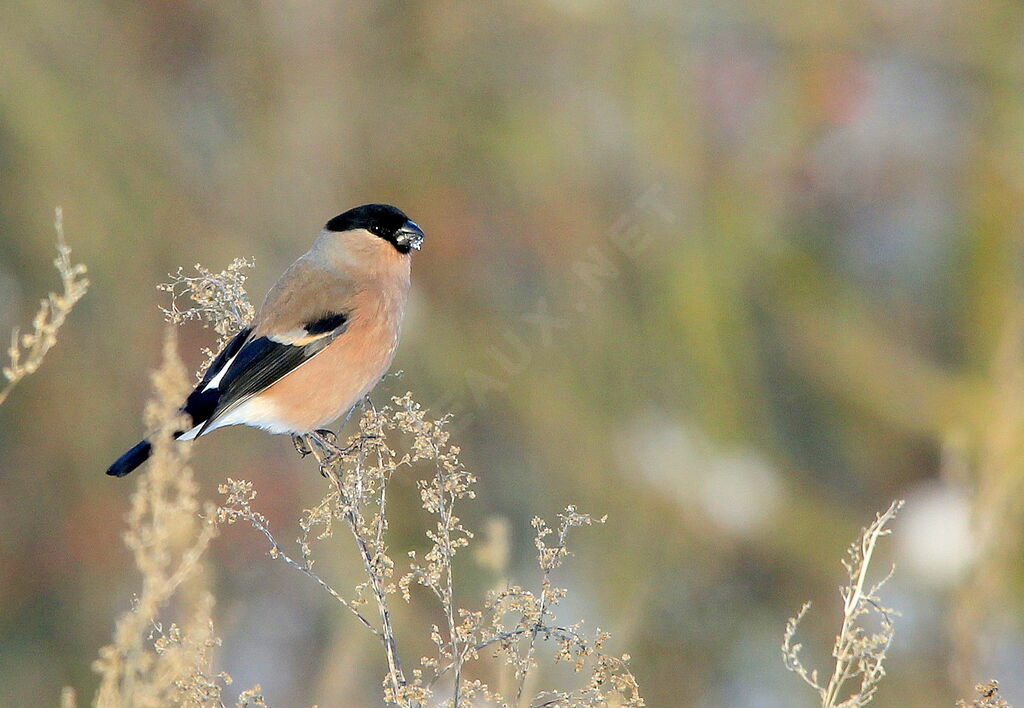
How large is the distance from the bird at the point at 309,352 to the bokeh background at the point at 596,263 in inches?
116

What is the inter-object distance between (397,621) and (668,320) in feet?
8.39

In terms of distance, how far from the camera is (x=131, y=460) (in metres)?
3.17

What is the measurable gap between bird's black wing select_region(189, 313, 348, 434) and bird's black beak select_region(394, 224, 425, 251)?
0.43 metres

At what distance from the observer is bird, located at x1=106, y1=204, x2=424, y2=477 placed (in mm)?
3533

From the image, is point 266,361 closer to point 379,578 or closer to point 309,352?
point 309,352

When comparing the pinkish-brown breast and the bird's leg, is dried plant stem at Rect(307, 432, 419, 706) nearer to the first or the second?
the pinkish-brown breast

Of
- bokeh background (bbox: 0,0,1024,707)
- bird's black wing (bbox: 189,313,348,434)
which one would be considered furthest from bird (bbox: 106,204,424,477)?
bokeh background (bbox: 0,0,1024,707)

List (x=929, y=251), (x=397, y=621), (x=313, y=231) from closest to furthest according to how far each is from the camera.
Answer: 1. (x=397, y=621)
2. (x=313, y=231)
3. (x=929, y=251)

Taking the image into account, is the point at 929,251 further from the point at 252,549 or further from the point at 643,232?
the point at 252,549

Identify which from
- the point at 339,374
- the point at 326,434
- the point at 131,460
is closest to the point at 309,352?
the point at 339,374

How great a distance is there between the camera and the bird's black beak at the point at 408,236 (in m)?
4.04

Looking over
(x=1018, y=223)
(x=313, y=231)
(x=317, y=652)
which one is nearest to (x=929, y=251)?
(x=1018, y=223)

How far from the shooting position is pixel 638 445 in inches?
299

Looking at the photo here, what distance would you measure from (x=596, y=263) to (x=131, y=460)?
4774 mm
